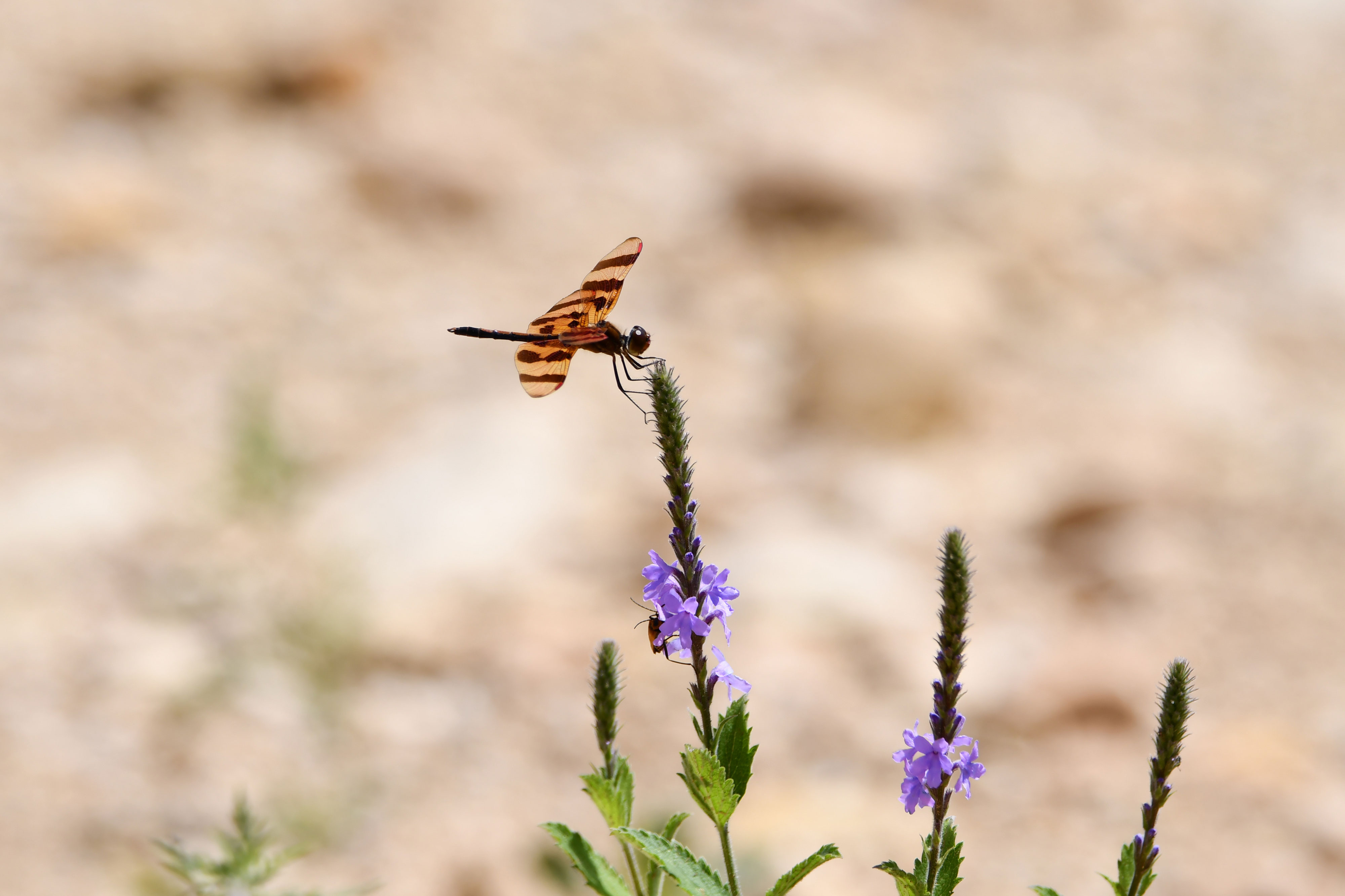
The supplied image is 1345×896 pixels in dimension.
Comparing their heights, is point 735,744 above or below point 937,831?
above

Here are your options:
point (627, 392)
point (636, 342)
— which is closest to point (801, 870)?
point (627, 392)

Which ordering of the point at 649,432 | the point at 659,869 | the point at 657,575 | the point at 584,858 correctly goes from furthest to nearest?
the point at 649,432 < the point at 659,869 < the point at 584,858 < the point at 657,575

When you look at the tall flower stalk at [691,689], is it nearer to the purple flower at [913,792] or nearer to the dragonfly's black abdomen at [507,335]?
the purple flower at [913,792]

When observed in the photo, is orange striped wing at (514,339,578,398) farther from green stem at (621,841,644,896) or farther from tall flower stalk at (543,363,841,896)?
green stem at (621,841,644,896)

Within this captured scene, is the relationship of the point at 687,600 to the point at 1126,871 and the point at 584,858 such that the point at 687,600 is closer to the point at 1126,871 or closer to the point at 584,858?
the point at 584,858

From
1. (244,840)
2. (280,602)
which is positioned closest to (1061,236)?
(280,602)

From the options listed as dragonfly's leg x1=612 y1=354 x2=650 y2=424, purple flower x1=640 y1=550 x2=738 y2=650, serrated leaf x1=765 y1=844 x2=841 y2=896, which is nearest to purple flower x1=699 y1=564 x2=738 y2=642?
purple flower x1=640 y1=550 x2=738 y2=650
